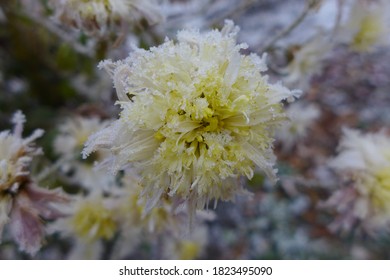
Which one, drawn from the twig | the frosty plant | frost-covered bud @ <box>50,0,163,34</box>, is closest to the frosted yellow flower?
the twig

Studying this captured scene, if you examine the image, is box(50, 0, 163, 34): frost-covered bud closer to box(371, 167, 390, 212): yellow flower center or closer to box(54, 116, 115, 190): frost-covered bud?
box(54, 116, 115, 190): frost-covered bud

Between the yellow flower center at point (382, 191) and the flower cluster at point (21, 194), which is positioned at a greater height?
the yellow flower center at point (382, 191)

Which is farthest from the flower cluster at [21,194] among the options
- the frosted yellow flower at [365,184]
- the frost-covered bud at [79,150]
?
the frosted yellow flower at [365,184]

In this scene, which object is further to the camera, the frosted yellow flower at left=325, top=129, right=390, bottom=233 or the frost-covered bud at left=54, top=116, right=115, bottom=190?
the frost-covered bud at left=54, top=116, right=115, bottom=190

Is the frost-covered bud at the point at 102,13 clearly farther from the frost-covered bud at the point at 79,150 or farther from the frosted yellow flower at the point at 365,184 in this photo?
the frosted yellow flower at the point at 365,184

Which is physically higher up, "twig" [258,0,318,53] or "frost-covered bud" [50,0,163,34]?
"twig" [258,0,318,53]
